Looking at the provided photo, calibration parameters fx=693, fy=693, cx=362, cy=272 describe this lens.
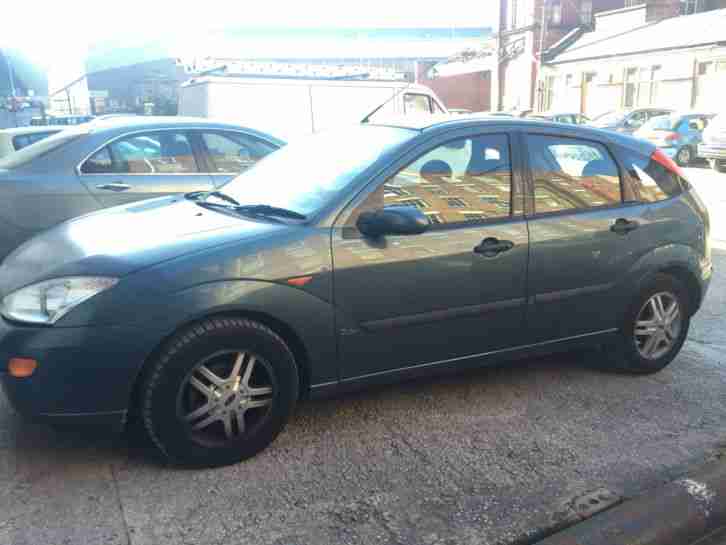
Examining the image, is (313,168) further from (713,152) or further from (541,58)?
(541,58)

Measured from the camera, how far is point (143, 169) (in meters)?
6.08

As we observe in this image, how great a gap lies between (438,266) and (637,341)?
1.60 m

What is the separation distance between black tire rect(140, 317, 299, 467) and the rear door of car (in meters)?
3.38

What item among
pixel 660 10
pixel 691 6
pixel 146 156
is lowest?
pixel 146 156

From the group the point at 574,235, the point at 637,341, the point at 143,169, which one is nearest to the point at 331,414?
the point at 574,235

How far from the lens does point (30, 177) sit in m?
5.66

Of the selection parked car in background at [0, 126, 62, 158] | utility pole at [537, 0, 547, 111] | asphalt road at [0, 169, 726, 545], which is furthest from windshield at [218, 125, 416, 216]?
utility pole at [537, 0, 547, 111]

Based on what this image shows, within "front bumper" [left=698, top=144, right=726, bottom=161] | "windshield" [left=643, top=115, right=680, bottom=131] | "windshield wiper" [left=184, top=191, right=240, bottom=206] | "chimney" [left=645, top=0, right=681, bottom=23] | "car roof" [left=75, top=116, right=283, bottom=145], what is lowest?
"front bumper" [left=698, top=144, right=726, bottom=161]

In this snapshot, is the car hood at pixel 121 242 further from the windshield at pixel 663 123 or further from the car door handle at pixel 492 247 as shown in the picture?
the windshield at pixel 663 123

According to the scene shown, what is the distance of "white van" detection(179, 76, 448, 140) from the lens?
1265cm

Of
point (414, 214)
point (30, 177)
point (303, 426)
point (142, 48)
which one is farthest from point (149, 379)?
point (142, 48)

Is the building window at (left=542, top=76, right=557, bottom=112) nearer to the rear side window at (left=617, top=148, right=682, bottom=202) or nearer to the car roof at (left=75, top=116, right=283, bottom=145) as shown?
the car roof at (left=75, top=116, right=283, bottom=145)

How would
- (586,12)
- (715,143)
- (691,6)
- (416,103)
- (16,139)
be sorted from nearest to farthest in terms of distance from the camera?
(16,139)
(416,103)
(715,143)
(691,6)
(586,12)

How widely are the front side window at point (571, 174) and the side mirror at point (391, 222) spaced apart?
0.87m
